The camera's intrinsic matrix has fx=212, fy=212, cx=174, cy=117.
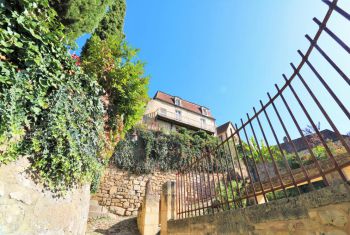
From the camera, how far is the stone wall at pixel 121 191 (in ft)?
36.6

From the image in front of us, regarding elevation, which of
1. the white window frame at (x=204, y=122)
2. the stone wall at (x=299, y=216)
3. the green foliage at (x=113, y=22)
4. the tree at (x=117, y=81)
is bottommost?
the stone wall at (x=299, y=216)

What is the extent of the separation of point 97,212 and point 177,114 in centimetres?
1718

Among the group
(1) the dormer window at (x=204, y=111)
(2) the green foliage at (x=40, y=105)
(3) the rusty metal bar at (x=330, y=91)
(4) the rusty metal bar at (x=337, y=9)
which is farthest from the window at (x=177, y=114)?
(4) the rusty metal bar at (x=337, y=9)

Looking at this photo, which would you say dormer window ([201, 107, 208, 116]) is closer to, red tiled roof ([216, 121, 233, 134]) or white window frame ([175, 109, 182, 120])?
red tiled roof ([216, 121, 233, 134])

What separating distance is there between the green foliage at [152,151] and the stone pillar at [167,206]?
19.8 ft

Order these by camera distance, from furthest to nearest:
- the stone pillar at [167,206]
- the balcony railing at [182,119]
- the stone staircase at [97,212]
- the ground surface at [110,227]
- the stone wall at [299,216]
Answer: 1. the balcony railing at [182,119]
2. the stone staircase at [97,212]
3. the ground surface at [110,227]
4. the stone pillar at [167,206]
5. the stone wall at [299,216]

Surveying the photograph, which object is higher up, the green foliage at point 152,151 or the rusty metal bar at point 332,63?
the green foliage at point 152,151

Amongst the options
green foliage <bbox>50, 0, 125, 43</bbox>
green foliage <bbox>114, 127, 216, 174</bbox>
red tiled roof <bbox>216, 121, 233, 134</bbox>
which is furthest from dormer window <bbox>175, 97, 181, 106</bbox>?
green foliage <bbox>50, 0, 125, 43</bbox>

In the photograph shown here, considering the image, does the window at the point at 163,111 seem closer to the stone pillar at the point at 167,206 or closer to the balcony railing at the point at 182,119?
the balcony railing at the point at 182,119

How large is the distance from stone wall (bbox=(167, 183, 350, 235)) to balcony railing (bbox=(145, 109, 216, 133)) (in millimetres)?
19671

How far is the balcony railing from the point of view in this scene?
23500mm

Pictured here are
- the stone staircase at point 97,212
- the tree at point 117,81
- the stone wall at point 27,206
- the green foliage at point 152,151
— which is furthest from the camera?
the green foliage at point 152,151

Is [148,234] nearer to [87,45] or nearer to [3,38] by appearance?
[3,38]

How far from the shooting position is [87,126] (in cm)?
409
